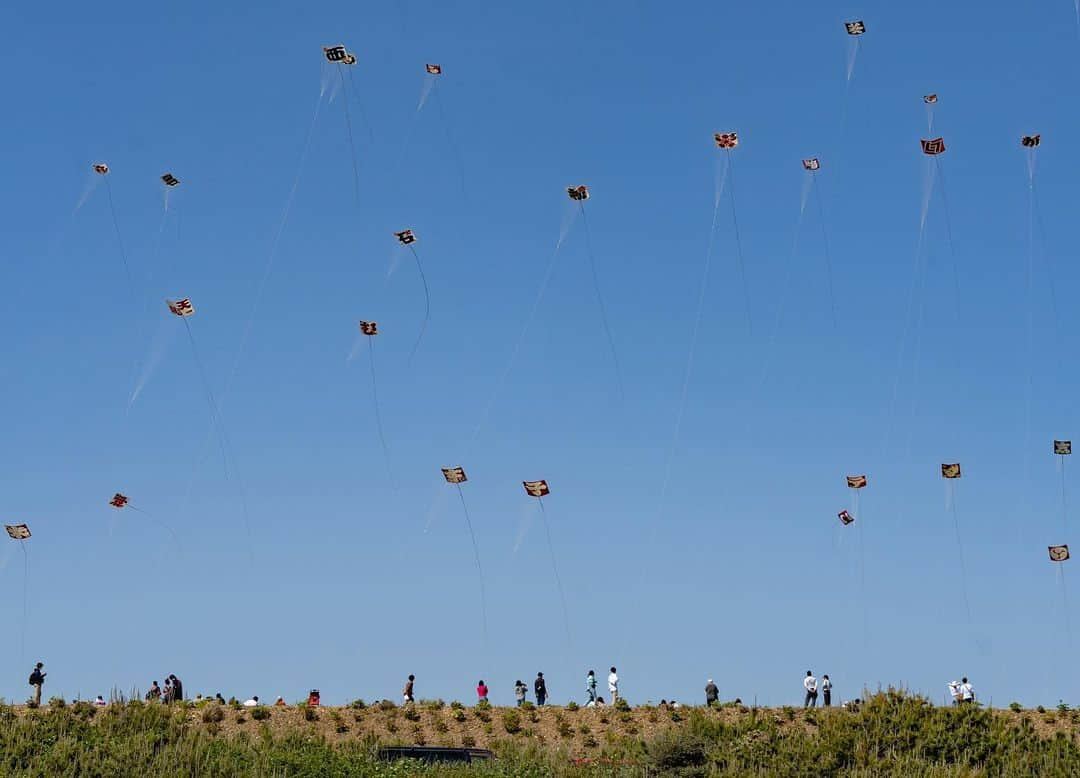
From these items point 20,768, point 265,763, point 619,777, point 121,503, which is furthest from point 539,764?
point 121,503

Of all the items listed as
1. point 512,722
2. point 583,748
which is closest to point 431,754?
point 583,748

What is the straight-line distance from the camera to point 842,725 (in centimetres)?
3578

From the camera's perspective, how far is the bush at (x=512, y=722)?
45.7 meters

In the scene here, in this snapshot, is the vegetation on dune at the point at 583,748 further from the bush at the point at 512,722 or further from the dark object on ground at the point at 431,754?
the bush at the point at 512,722

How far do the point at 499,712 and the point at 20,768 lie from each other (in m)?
17.5

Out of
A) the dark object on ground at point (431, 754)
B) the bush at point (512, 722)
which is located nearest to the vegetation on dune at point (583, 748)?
the dark object on ground at point (431, 754)

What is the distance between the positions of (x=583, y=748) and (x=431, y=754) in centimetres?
531

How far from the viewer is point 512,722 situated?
46.1m

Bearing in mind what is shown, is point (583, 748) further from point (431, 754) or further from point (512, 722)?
point (431, 754)

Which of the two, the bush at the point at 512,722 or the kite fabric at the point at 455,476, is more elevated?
the kite fabric at the point at 455,476

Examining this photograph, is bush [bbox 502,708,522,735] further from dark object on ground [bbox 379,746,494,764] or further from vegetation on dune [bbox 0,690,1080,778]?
dark object on ground [bbox 379,746,494,764]

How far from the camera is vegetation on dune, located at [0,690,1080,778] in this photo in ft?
113

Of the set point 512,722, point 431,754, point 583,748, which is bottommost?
point 431,754

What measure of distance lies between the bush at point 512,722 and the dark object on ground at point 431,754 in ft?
12.3
